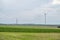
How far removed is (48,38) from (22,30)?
1.40m

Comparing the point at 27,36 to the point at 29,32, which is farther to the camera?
the point at 29,32

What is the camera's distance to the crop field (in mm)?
7416

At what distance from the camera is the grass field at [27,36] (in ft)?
24.0

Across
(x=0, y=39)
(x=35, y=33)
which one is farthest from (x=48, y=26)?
(x=0, y=39)

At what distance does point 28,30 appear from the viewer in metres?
8.28

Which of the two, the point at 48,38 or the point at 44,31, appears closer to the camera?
the point at 48,38

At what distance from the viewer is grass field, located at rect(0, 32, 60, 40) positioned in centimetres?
730

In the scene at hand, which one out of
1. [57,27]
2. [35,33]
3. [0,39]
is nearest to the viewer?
[0,39]

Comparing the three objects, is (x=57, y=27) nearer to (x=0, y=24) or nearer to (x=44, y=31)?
(x=44, y=31)

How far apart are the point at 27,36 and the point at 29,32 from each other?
53 centimetres

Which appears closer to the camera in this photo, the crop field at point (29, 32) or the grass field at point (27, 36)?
the grass field at point (27, 36)

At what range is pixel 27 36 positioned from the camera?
24.7ft

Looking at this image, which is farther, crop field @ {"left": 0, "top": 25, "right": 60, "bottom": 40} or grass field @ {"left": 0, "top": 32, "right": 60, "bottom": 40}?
crop field @ {"left": 0, "top": 25, "right": 60, "bottom": 40}

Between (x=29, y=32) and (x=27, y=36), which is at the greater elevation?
(x=29, y=32)
